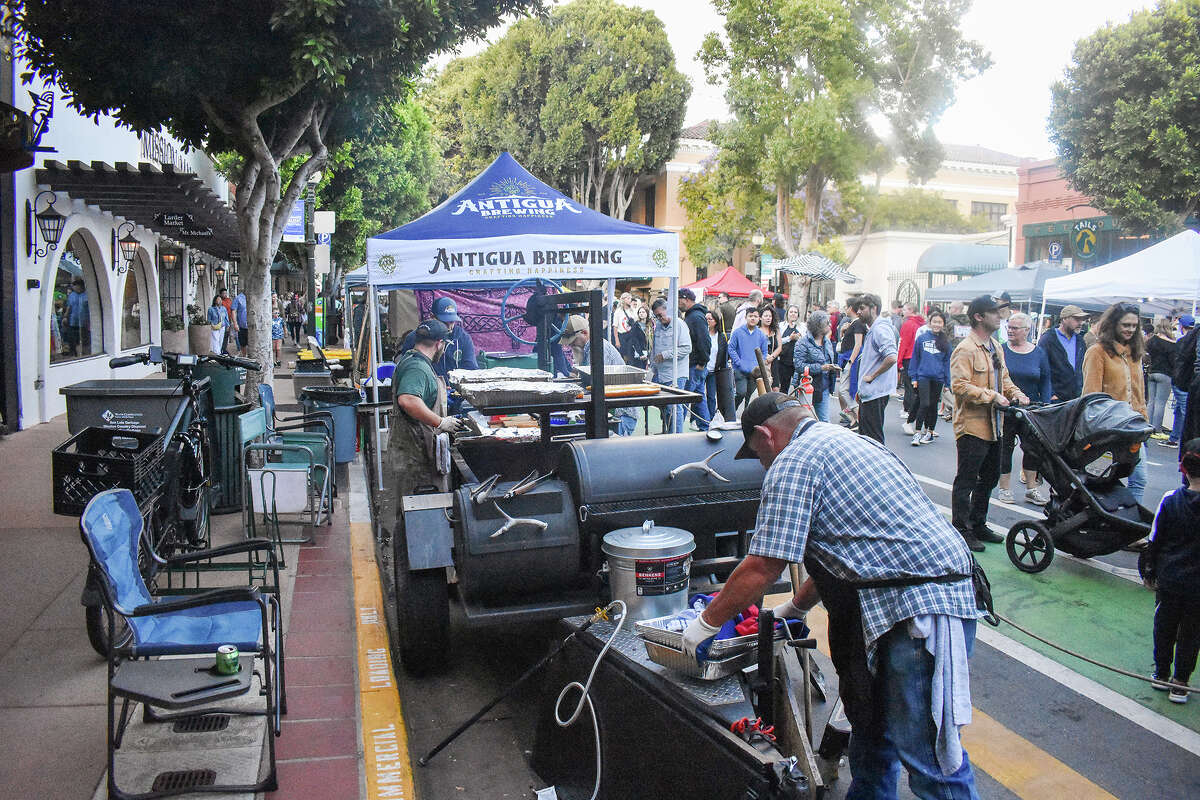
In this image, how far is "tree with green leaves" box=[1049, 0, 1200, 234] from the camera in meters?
22.3

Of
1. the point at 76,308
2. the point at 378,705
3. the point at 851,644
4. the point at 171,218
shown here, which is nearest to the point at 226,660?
the point at 378,705

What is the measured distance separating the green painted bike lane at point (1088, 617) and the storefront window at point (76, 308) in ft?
45.0

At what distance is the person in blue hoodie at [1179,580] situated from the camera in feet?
14.7

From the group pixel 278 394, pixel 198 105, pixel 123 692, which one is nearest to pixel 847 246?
pixel 278 394

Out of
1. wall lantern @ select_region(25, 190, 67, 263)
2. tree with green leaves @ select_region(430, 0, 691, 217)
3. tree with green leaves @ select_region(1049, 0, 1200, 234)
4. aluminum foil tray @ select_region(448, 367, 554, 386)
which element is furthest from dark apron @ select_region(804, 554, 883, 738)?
tree with green leaves @ select_region(430, 0, 691, 217)

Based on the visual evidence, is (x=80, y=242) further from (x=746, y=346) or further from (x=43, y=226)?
(x=746, y=346)

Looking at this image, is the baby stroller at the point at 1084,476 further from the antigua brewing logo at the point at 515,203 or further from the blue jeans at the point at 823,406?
the antigua brewing logo at the point at 515,203

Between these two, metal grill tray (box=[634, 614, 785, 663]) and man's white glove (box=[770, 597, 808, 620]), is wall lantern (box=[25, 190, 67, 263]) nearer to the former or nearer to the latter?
metal grill tray (box=[634, 614, 785, 663])

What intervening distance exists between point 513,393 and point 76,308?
13735 mm

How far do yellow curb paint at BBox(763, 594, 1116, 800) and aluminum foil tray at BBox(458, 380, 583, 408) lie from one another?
2672 millimetres

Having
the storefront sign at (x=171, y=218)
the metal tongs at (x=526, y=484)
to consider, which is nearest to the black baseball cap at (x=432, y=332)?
the metal tongs at (x=526, y=484)

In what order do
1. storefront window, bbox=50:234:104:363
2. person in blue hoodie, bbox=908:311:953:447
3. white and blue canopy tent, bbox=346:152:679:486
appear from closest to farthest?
white and blue canopy tent, bbox=346:152:679:486 → person in blue hoodie, bbox=908:311:953:447 → storefront window, bbox=50:234:104:363

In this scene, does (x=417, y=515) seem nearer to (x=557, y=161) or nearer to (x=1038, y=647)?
(x=1038, y=647)

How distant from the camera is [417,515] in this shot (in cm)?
471
